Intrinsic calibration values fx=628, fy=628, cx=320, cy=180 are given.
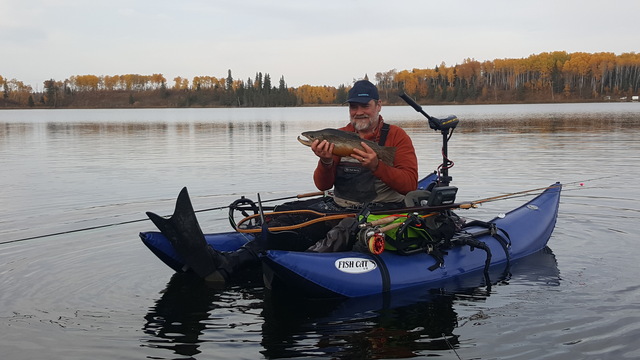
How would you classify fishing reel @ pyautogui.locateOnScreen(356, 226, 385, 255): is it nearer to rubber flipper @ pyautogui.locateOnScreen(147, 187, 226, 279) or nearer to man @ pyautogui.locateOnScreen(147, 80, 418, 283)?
man @ pyautogui.locateOnScreen(147, 80, 418, 283)

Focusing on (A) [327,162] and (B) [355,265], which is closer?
(B) [355,265]

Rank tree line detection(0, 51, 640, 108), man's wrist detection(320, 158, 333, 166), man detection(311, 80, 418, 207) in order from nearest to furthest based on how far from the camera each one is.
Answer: man's wrist detection(320, 158, 333, 166), man detection(311, 80, 418, 207), tree line detection(0, 51, 640, 108)

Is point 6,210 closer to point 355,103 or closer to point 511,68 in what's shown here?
point 355,103

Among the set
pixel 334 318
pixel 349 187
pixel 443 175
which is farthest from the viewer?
pixel 443 175

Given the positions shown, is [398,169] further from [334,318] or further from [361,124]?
[334,318]

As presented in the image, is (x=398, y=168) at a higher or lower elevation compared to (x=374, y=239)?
higher

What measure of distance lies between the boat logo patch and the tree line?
13559 cm

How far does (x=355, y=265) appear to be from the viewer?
7062 millimetres

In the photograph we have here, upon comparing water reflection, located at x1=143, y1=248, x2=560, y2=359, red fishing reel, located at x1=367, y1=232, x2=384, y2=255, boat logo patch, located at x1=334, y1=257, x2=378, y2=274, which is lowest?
water reflection, located at x1=143, y1=248, x2=560, y2=359

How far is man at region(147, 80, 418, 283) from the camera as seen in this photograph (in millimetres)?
7273

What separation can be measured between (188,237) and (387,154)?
8.20 feet

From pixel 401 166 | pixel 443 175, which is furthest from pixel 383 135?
pixel 443 175

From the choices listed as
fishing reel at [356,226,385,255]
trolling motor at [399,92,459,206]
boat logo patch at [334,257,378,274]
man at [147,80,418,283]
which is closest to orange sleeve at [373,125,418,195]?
man at [147,80,418,283]

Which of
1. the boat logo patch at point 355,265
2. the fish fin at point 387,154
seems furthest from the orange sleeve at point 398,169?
the boat logo patch at point 355,265
